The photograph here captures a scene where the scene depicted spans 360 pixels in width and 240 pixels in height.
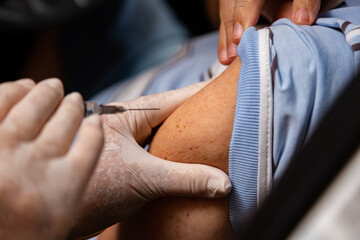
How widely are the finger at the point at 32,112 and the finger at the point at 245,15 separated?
16.1 inches

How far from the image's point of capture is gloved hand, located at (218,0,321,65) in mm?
707

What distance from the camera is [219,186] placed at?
2.08 ft

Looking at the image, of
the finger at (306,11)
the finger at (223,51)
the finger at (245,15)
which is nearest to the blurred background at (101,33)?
the finger at (223,51)

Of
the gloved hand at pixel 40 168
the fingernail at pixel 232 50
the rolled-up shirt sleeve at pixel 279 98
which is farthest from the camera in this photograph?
the fingernail at pixel 232 50

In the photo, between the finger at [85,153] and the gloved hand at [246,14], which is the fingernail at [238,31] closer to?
the gloved hand at [246,14]

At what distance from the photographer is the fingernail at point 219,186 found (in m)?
0.63

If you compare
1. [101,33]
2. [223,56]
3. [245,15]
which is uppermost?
[245,15]

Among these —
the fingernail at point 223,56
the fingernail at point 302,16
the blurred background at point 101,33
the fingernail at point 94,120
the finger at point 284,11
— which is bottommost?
the blurred background at point 101,33

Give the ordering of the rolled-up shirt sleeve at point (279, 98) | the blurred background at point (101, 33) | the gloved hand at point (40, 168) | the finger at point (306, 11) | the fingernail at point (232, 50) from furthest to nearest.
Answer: the blurred background at point (101, 33), the fingernail at point (232, 50), the finger at point (306, 11), the rolled-up shirt sleeve at point (279, 98), the gloved hand at point (40, 168)

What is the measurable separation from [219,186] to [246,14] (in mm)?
375

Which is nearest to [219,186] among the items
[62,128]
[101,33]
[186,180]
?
[186,180]

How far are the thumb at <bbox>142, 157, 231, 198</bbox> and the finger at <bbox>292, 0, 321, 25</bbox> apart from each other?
1.07 ft

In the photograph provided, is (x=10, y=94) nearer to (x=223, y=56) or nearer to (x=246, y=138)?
(x=246, y=138)

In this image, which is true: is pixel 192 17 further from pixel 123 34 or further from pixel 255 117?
pixel 255 117
